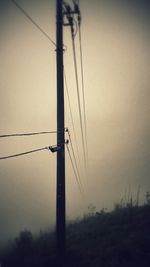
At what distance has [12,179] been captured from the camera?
71.4 meters

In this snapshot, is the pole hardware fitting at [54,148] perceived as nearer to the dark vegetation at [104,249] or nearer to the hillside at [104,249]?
the hillside at [104,249]

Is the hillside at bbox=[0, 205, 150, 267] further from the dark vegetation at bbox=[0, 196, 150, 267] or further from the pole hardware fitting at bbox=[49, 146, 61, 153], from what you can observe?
the pole hardware fitting at bbox=[49, 146, 61, 153]

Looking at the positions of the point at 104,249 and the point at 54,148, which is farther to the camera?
the point at 104,249

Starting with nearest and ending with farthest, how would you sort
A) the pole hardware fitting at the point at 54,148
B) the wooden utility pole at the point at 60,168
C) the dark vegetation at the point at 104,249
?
the pole hardware fitting at the point at 54,148 < the wooden utility pole at the point at 60,168 < the dark vegetation at the point at 104,249

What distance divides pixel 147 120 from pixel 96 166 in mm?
27347

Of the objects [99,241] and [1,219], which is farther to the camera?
[1,219]

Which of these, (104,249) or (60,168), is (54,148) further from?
(104,249)

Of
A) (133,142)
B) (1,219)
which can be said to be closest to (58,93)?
(1,219)

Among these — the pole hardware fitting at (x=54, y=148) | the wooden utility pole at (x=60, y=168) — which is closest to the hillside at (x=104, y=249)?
the wooden utility pole at (x=60, y=168)

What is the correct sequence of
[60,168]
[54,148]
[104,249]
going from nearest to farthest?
[54,148] → [60,168] → [104,249]

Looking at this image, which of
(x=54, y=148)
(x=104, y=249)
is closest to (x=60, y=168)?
(x=54, y=148)

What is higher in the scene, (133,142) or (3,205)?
(133,142)

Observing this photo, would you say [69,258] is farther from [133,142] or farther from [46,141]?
[133,142]

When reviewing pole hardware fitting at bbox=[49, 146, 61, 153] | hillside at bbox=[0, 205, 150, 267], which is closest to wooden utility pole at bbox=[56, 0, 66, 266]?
pole hardware fitting at bbox=[49, 146, 61, 153]
